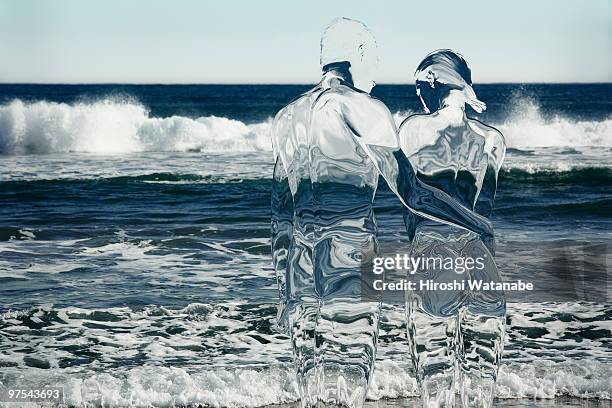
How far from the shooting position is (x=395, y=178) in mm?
3740

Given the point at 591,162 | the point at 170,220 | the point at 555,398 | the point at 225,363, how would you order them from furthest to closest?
the point at 591,162 < the point at 170,220 < the point at 225,363 < the point at 555,398

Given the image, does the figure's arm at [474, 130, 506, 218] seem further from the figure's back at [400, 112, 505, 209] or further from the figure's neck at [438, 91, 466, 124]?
the figure's neck at [438, 91, 466, 124]

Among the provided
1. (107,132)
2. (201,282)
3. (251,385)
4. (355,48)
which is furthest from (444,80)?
(107,132)

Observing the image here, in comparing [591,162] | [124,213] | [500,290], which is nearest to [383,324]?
[500,290]

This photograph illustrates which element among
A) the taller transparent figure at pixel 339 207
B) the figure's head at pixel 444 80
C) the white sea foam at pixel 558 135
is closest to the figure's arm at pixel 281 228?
the taller transparent figure at pixel 339 207

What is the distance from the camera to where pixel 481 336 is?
4.09 metres

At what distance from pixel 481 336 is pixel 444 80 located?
1.12 m

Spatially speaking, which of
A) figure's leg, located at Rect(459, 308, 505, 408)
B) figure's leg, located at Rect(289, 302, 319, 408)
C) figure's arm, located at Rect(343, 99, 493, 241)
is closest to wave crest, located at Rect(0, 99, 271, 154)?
figure's leg, located at Rect(289, 302, 319, 408)

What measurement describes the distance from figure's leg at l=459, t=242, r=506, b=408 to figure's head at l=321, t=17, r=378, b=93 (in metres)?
0.86

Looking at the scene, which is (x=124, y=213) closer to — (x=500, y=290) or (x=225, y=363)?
(x=225, y=363)

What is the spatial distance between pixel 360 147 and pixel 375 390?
2130 mm

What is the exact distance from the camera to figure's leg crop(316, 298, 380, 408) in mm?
3936

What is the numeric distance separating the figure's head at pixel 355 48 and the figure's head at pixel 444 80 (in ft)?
0.86

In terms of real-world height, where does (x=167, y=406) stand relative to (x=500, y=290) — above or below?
below
